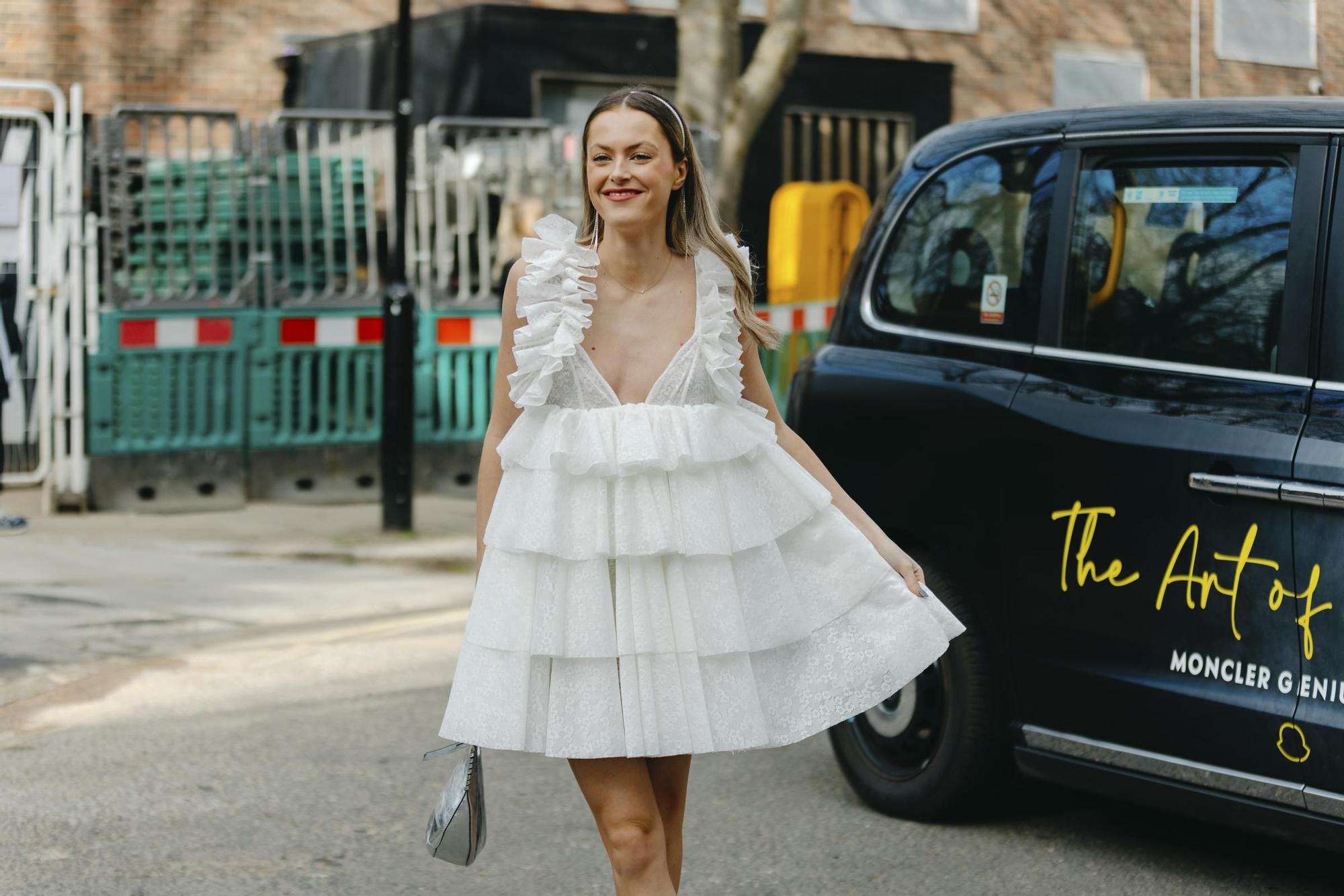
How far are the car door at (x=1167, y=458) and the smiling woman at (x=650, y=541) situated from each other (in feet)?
3.42

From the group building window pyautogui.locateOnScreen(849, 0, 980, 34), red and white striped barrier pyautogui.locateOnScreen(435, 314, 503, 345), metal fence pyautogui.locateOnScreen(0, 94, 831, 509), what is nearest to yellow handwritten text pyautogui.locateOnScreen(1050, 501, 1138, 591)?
metal fence pyautogui.locateOnScreen(0, 94, 831, 509)

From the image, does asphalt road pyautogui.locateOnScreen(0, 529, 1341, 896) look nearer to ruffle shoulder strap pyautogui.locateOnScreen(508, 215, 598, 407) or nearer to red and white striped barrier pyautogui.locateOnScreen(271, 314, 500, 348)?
ruffle shoulder strap pyautogui.locateOnScreen(508, 215, 598, 407)

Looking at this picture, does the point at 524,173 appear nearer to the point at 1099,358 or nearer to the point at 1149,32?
the point at 1099,358

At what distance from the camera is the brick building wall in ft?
48.2

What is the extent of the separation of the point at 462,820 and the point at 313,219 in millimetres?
9357

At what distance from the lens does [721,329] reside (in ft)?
11.6

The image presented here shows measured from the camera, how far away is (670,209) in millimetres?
3688

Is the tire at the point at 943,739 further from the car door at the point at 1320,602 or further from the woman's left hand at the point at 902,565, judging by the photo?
the woman's left hand at the point at 902,565

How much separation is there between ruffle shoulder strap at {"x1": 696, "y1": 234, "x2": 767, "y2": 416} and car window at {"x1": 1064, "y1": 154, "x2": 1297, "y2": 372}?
1478mm

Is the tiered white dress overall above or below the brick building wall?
below

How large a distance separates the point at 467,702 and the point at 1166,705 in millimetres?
1930

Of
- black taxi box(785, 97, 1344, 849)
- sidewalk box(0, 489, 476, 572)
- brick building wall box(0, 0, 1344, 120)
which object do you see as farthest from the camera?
brick building wall box(0, 0, 1344, 120)

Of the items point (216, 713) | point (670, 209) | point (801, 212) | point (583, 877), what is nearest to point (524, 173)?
point (801, 212)

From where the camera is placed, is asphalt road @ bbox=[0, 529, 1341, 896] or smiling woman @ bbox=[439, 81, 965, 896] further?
asphalt road @ bbox=[0, 529, 1341, 896]
